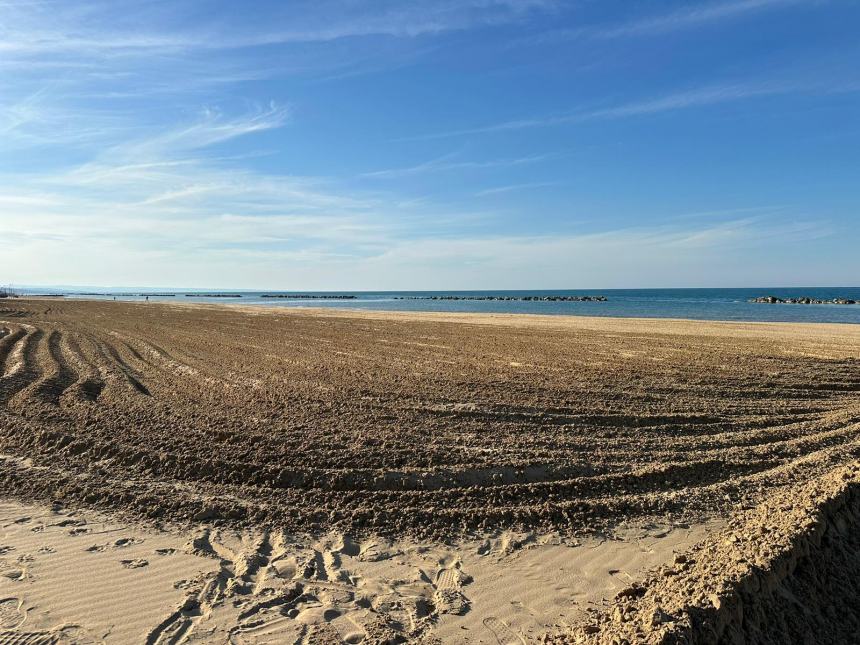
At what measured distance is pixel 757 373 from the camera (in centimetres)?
1279

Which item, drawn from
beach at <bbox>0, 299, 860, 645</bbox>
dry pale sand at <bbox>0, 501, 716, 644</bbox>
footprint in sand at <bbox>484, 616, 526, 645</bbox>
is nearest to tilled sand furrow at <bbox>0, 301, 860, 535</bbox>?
beach at <bbox>0, 299, 860, 645</bbox>

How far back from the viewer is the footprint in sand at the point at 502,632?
3.55 meters

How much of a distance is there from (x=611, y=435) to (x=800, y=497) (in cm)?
278

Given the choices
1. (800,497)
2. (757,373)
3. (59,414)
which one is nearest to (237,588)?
(800,497)

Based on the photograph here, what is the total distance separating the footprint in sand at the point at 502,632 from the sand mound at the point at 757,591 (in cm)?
22

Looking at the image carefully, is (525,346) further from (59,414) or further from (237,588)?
(237,588)

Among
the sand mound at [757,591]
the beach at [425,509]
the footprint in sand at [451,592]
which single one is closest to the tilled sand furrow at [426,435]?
the beach at [425,509]

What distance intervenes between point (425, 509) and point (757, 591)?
9.61 feet

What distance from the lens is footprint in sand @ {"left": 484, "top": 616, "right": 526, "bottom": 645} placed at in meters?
3.55

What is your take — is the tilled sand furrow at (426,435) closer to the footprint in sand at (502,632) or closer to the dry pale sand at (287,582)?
the dry pale sand at (287,582)

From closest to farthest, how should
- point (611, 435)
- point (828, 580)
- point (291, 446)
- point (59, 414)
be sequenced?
point (828, 580) → point (291, 446) → point (611, 435) → point (59, 414)

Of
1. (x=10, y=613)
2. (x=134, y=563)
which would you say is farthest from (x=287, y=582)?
(x=10, y=613)

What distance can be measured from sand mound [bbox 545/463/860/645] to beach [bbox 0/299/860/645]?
0.02 m

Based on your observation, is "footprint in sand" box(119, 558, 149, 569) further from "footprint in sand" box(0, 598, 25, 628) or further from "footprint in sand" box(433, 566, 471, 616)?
"footprint in sand" box(433, 566, 471, 616)
